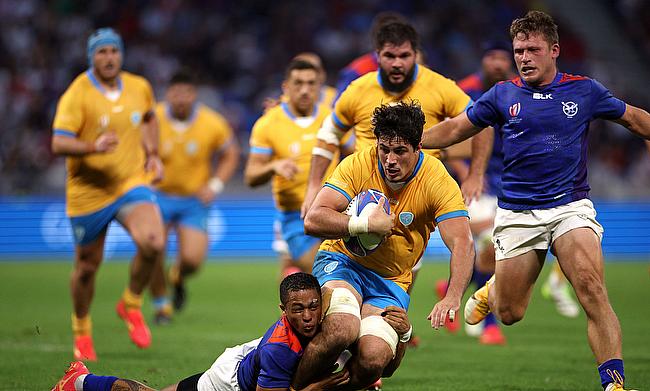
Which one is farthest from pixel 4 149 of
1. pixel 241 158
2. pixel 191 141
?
pixel 191 141

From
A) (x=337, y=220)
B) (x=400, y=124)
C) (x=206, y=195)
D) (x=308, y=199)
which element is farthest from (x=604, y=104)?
(x=206, y=195)

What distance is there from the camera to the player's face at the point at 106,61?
381 inches

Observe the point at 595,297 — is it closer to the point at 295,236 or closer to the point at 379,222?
the point at 379,222

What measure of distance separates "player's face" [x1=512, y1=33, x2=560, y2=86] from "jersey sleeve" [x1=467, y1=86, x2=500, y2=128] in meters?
0.29

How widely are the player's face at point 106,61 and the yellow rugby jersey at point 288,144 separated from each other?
5.22 ft

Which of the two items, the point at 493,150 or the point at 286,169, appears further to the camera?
the point at 493,150

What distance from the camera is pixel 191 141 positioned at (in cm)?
1352

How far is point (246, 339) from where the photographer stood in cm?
994

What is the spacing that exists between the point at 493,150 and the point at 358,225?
514 centimetres

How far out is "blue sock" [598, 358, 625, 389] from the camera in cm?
636

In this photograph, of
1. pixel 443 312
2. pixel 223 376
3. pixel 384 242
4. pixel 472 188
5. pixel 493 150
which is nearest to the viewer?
pixel 443 312

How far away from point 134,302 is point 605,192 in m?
12.9

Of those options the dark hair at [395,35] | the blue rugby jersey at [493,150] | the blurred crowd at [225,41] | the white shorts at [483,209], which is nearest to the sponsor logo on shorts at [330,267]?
the dark hair at [395,35]

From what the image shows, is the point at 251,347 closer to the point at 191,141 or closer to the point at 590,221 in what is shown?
the point at 590,221
